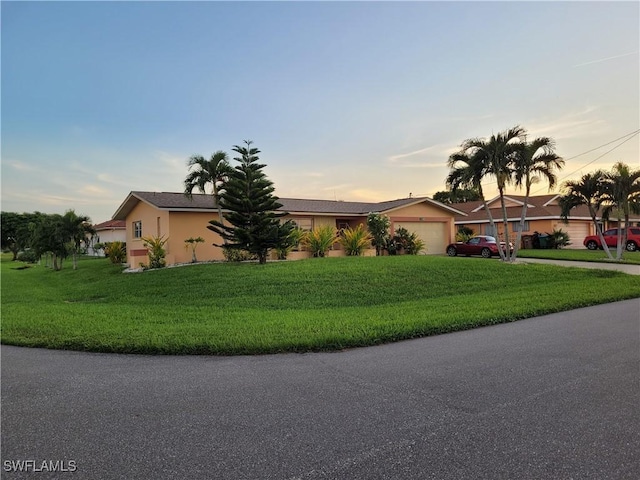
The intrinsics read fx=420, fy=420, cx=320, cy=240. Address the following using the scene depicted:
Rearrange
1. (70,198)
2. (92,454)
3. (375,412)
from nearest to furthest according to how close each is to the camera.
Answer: (92,454) → (375,412) → (70,198)

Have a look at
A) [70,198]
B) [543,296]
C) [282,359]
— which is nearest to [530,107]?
[543,296]

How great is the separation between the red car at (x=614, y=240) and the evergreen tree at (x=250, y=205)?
2369 centimetres

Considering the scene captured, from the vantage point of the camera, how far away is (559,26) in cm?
1305

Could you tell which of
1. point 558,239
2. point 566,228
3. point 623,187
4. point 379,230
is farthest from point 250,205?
point 566,228

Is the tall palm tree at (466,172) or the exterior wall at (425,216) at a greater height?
the tall palm tree at (466,172)

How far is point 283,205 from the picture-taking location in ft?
79.4

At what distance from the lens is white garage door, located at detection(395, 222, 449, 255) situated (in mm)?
27094

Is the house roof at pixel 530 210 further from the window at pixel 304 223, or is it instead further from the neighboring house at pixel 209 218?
the window at pixel 304 223

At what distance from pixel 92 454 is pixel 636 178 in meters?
24.3

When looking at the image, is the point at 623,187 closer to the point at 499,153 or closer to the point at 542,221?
the point at 499,153

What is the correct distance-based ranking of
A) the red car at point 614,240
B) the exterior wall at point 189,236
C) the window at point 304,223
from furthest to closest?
the red car at point 614,240 < the window at point 304,223 < the exterior wall at point 189,236

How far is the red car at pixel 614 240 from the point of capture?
2848 cm

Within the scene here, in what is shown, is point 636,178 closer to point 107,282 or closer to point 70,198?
point 107,282

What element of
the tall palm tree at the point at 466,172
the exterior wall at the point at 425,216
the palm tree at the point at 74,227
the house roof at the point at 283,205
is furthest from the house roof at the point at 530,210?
the palm tree at the point at 74,227
